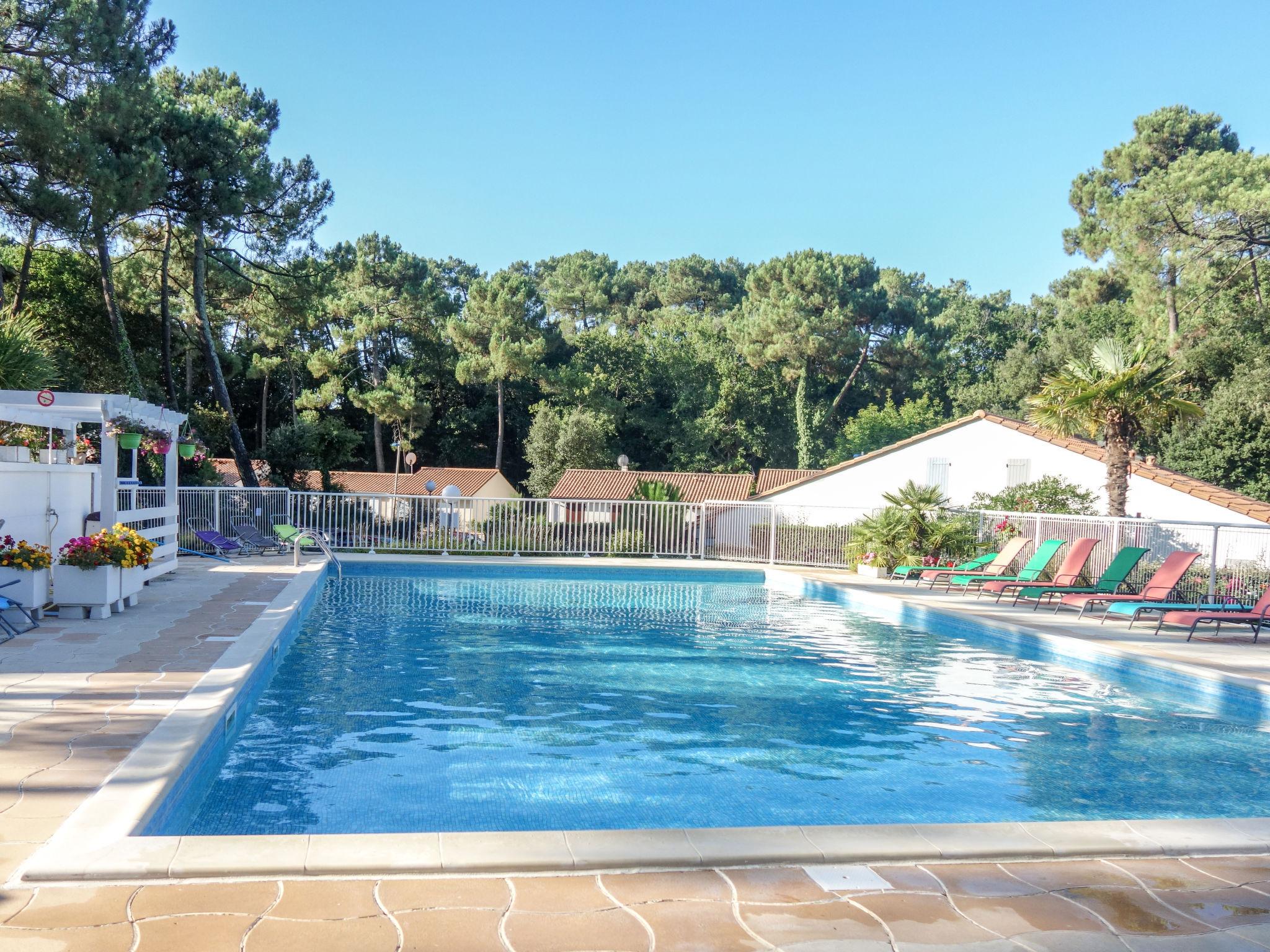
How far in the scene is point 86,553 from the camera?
347 inches

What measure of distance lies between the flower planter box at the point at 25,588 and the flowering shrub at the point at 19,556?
0.03m

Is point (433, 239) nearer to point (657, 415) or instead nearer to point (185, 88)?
point (657, 415)

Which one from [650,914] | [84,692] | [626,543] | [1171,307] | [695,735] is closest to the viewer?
[650,914]

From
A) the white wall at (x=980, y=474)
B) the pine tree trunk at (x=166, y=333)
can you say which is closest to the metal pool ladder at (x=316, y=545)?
the pine tree trunk at (x=166, y=333)

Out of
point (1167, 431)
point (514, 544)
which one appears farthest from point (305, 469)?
point (1167, 431)

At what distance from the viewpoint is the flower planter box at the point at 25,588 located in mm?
8445

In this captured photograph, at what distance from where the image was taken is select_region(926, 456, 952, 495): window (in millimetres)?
25031

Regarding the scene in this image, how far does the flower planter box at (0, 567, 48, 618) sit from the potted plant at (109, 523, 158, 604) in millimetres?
648

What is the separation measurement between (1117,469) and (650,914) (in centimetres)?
1673

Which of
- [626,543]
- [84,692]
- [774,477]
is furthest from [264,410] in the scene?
[84,692]

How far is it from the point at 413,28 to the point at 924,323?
115ft

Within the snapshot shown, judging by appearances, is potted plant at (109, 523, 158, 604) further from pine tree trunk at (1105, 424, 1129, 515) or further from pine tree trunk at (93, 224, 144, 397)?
pine tree trunk at (1105, 424, 1129, 515)

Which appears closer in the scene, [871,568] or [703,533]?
[871,568]

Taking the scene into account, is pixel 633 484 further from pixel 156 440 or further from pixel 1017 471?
pixel 156 440
